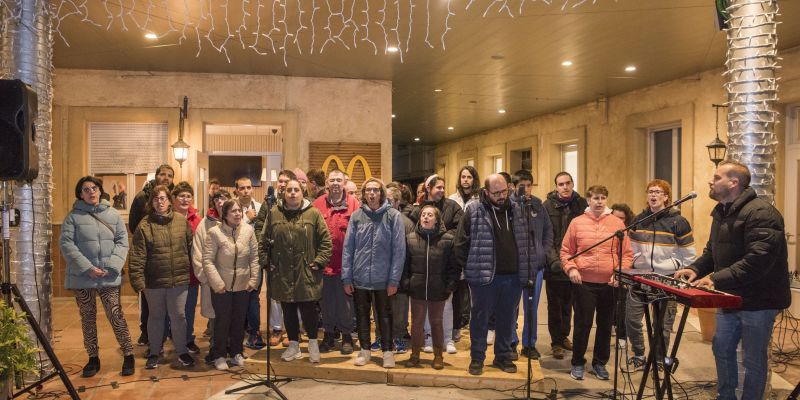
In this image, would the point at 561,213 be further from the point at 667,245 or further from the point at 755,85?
the point at 755,85

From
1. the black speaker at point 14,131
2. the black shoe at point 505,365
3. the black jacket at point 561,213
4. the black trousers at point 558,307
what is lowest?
the black shoe at point 505,365

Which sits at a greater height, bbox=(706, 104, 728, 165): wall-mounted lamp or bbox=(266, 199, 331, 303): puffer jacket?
bbox=(706, 104, 728, 165): wall-mounted lamp

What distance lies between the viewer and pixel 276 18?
243 inches

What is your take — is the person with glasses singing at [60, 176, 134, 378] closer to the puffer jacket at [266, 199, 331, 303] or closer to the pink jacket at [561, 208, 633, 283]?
the puffer jacket at [266, 199, 331, 303]

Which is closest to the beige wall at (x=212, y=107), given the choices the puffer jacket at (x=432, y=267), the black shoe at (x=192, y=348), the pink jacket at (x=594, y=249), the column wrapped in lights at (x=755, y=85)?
the black shoe at (x=192, y=348)

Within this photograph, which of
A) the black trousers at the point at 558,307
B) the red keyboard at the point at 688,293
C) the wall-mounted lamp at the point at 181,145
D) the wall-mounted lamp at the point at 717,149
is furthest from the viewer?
the wall-mounted lamp at the point at 181,145

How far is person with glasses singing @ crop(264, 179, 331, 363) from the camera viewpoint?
493 cm

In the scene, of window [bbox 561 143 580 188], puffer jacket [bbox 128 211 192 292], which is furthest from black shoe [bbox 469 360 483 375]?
window [bbox 561 143 580 188]

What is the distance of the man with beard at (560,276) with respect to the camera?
5488mm

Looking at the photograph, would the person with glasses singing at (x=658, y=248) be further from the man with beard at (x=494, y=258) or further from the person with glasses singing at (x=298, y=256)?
the person with glasses singing at (x=298, y=256)

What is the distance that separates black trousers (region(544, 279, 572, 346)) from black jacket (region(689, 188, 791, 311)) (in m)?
1.88

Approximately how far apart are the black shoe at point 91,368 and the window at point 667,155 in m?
8.96

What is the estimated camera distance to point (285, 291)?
493 centimetres

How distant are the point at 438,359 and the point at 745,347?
2211 mm
